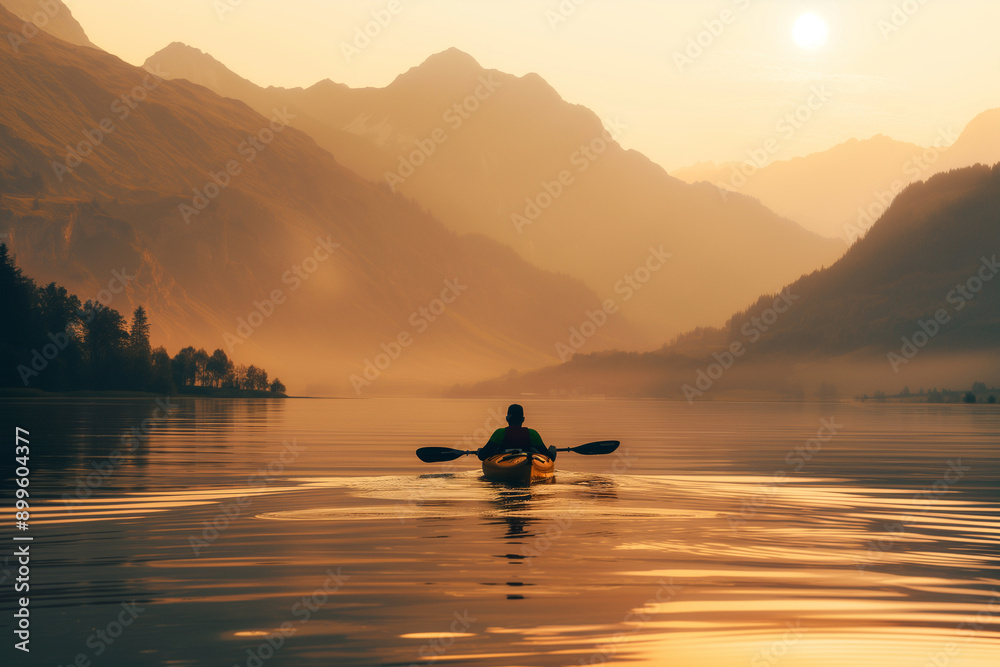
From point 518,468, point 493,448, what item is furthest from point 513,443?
point 518,468

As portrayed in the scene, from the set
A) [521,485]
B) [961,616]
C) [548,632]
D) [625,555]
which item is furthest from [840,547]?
[521,485]

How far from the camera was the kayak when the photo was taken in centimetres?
4106

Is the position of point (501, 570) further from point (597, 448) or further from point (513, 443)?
point (597, 448)

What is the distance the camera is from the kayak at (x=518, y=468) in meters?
41.1

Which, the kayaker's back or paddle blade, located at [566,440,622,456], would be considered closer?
the kayaker's back

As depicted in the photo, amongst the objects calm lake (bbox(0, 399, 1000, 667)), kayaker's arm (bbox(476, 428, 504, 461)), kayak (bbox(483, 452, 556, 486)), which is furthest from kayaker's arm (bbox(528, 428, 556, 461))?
calm lake (bbox(0, 399, 1000, 667))

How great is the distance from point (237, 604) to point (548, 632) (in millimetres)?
5818

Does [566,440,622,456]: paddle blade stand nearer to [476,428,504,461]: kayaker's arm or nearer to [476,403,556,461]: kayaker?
[476,403,556,461]: kayaker

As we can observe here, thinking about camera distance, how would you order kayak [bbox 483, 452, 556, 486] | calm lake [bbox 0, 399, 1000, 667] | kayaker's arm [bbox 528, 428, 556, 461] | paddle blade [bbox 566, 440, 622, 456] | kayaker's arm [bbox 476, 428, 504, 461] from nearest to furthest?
calm lake [bbox 0, 399, 1000, 667], kayak [bbox 483, 452, 556, 486], kayaker's arm [bbox 528, 428, 556, 461], kayaker's arm [bbox 476, 428, 504, 461], paddle blade [bbox 566, 440, 622, 456]

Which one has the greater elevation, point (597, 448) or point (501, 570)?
point (597, 448)

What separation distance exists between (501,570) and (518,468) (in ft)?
62.2

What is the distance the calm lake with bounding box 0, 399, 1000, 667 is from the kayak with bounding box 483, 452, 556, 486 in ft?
2.89

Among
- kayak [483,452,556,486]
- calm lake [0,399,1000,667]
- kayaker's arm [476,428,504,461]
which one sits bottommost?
calm lake [0,399,1000,667]

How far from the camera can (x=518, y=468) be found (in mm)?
41125
